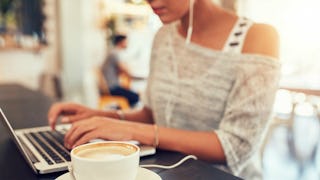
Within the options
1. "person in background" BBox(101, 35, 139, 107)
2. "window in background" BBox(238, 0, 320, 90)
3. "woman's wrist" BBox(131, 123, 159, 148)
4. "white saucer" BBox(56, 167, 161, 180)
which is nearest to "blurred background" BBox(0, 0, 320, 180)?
"window in background" BBox(238, 0, 320, 90)

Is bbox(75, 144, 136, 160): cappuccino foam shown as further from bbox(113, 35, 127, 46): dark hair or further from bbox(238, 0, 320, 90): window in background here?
bbox(113, 35, 127, 46): dark hair

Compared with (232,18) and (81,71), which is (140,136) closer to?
(232,18)

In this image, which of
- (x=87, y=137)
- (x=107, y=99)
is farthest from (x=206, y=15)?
(x=107, y=99)

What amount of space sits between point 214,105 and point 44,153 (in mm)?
447

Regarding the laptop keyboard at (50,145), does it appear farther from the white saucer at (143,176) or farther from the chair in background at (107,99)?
the chair in background at (107,99)

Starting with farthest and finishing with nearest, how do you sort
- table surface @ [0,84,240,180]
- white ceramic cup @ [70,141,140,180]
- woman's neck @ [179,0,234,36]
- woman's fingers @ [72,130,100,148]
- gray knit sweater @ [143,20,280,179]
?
1. woman's neck @ [179,0,234,36]
2. gray knit sweater @ [143,20,280,179]
3. woman's fingers @ [72,130,100,148]
4. table surface @ [0,84,240,180]
5. white ceramic cup @ [70,141,140,180]

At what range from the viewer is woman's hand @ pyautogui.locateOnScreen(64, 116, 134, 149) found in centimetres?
73

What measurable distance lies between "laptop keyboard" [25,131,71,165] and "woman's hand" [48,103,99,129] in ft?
0.34

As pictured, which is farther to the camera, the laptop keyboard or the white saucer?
the laptop keyboard

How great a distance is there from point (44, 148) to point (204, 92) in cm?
43

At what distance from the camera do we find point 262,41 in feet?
2.91

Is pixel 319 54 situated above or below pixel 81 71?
above

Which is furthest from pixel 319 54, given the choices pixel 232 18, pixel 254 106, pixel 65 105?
pixel 65 105

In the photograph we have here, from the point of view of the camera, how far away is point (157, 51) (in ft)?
3.77
